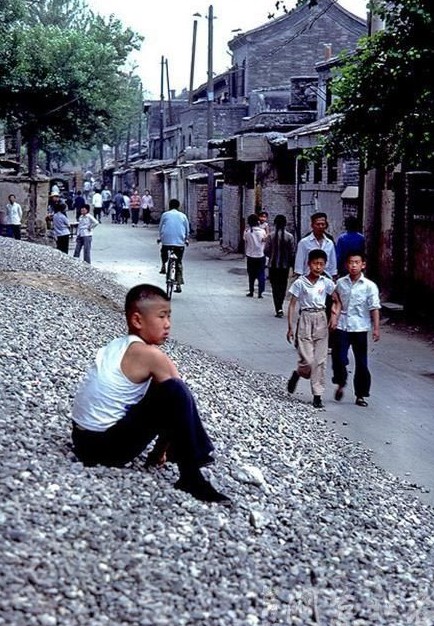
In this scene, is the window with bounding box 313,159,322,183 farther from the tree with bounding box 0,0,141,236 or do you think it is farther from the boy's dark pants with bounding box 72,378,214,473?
the boy's dark pants with bounding box 72,378,214,473

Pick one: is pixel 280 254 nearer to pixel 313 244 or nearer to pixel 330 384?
pixel 313 244

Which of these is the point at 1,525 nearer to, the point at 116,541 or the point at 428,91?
the point at 116,541

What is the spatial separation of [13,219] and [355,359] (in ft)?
64.8

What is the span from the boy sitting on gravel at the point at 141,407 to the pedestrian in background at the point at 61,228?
1977 cm

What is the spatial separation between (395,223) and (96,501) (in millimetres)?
14774

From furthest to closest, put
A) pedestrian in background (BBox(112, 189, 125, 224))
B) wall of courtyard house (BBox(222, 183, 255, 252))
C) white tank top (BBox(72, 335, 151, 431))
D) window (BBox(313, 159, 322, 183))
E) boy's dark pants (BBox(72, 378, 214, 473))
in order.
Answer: pedestrian in background (BBox(112, 189, 125, 224)), wall of courtyard house (BBox(222, 183, 255, 252)), window (BBox(313, 159, 322, 183)), white tank top (BBox(72, 335, 151, 431)), boy's dark pants (BBox(72, 378, 214, 473))

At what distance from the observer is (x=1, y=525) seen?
16.1ft

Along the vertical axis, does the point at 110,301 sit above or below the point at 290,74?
below

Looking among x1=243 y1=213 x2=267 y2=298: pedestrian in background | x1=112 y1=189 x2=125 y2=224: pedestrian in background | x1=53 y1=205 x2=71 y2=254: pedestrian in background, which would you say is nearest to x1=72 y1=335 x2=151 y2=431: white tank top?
x1=243 y1=213 x2=267 y2=298: pedestrian in background

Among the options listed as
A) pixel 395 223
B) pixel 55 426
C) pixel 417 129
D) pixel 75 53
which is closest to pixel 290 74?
pixel 75 53

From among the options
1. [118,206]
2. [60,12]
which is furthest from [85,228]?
[60,12]

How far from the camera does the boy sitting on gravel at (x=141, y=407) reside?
232 inches

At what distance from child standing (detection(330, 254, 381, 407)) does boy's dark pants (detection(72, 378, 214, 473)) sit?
191 inches

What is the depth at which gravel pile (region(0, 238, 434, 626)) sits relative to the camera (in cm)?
455
